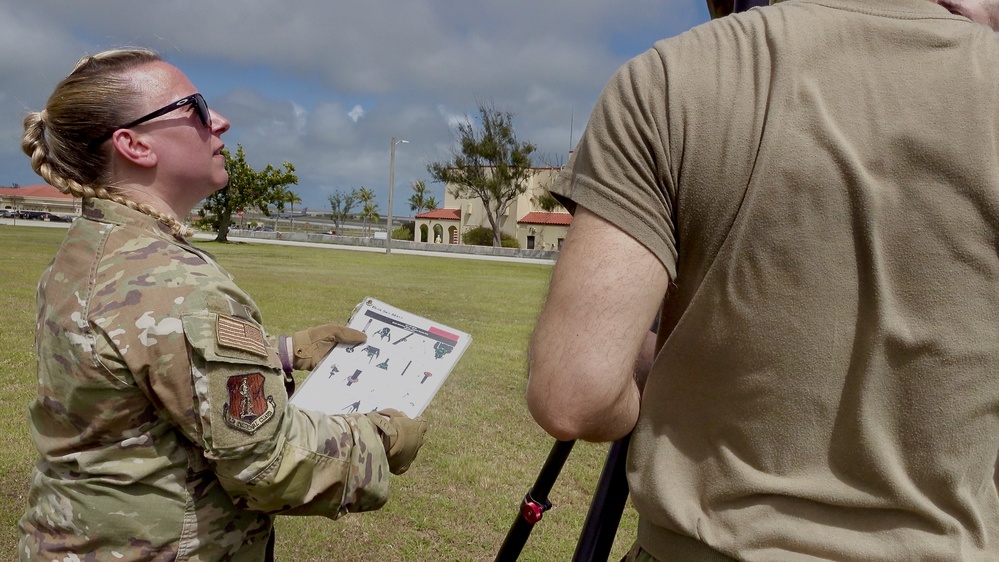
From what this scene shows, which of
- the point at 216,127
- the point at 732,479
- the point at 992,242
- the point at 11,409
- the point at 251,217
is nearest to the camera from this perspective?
the point at 992,242

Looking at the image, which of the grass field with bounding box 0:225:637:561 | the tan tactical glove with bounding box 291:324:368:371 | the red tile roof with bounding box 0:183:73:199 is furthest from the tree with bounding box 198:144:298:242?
the red tile roof with bounding box 0:183:73:199

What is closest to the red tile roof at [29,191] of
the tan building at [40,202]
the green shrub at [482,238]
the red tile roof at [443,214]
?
the tan building at [40,202]

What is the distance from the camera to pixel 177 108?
189 cm

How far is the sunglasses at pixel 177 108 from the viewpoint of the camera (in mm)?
1808

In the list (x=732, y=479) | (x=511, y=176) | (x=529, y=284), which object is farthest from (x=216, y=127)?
(x=511, y=176)

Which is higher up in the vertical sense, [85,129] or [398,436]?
[85,129]

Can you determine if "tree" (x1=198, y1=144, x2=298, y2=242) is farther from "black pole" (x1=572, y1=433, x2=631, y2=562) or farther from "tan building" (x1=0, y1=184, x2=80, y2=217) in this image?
"tan building" (x1=0, y1=184, x2=80, y2=217)

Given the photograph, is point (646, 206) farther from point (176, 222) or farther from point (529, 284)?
point (529, 284)

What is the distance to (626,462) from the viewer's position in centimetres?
125

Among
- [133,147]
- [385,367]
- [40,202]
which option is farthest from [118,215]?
[40,202]

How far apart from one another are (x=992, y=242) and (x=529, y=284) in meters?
19.1

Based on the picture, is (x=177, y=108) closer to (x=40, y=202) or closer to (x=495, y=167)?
(x=495, y=167)

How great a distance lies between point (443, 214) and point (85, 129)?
58.9 m

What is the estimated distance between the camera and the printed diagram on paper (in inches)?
84.3
